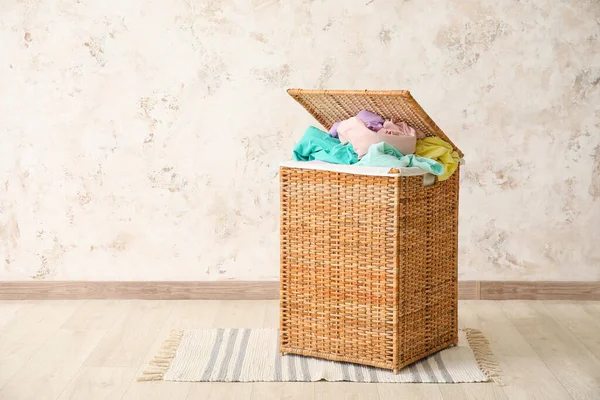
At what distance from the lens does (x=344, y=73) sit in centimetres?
309

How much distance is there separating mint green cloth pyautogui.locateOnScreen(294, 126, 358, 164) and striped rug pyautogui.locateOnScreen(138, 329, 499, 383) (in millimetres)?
593

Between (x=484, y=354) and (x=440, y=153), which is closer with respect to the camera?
(x=440, y=153)

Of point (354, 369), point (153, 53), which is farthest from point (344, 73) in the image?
point (354, 369)

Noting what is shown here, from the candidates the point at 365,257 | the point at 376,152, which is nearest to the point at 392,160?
the point at 376,152

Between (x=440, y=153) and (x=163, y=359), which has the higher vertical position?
(x=440, y=153)

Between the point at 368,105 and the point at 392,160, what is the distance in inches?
9.7

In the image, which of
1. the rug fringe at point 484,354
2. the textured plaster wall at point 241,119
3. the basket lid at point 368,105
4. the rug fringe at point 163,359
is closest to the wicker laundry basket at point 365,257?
the basket lid at point 368,105

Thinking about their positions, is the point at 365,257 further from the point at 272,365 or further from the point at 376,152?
the point at 272,365

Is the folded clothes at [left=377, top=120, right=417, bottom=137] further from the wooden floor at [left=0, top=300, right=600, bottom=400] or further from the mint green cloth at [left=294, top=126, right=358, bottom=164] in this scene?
the wooden floor at [left=0, top=300, right=600, bottom=400]

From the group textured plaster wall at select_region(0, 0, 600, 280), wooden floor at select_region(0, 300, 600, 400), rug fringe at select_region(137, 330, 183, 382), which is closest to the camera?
wooden floor at select_region(0, 300, 600, 400)

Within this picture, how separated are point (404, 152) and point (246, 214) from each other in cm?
91

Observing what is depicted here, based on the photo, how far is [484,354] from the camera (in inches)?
102

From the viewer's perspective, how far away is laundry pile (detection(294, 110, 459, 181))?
7.83ft

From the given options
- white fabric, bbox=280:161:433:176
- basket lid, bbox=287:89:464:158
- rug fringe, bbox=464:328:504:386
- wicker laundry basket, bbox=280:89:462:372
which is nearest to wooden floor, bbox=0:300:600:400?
rug fringe, bbox=464:328:504:386
